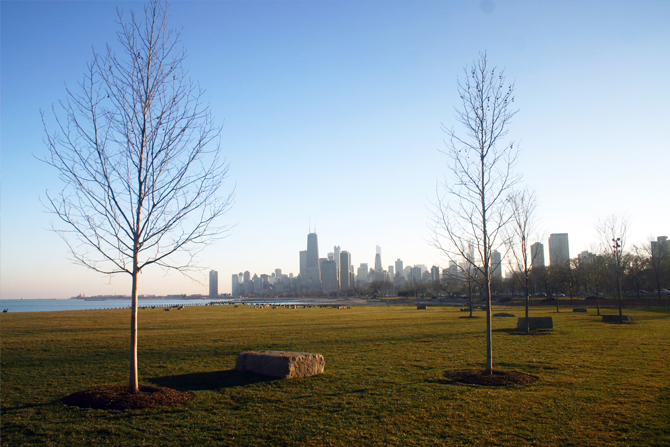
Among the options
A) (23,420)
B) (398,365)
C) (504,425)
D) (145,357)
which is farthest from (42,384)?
(504,425)

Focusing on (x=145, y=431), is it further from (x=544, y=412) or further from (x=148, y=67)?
(x=148, y=67)

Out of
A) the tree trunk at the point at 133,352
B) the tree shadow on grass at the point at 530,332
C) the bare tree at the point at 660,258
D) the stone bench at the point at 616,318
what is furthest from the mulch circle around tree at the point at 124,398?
the bare tree at the point at 660,258

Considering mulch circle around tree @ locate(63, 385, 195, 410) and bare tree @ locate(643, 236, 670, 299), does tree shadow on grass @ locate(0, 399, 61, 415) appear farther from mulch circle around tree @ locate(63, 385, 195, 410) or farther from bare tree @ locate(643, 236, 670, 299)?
bare tree @ locate(643, 236, 670, 299)

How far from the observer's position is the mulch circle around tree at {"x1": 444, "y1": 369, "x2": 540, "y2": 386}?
30.9 feet

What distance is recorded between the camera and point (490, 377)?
32.2 feet

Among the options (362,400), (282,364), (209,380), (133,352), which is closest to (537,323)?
(282,364)

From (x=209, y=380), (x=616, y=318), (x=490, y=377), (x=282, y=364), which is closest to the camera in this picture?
(x=490, y=377)

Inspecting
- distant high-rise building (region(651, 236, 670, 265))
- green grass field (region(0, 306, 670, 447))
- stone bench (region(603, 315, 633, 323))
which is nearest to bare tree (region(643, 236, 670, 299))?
distant high-rise building (region(651, 236, 670, 265))

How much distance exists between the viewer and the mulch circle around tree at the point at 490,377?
9.43m

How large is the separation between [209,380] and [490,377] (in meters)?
6.91

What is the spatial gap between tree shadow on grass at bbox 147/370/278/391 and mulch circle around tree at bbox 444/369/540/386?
458cm

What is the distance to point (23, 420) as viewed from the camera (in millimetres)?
6961

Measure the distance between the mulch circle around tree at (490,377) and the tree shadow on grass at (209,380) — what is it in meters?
4.58

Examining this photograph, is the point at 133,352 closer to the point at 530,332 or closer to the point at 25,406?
the point at 25,406
